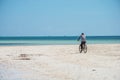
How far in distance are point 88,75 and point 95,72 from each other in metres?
0.83

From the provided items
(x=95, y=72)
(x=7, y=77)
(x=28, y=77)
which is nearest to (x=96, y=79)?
(x=95, y=72)

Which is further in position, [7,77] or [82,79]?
[7,77]

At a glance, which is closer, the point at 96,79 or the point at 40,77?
the point at 96,79

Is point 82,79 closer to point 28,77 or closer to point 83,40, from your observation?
point 28,77

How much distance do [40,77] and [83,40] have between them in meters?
13.3

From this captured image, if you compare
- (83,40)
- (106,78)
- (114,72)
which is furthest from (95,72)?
(83,40)

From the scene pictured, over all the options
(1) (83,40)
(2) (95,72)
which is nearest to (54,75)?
(2) (95,72)

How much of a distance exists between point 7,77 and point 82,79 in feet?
10.1

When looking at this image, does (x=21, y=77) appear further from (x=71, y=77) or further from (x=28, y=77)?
(x=71, y=77)

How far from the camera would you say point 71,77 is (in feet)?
42.1

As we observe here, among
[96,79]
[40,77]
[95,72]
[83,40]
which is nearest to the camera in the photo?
[96,79]

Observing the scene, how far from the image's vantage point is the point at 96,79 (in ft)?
39.9

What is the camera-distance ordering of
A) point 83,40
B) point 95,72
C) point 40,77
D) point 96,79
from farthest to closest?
point 83,40, point 95,72, point 40,77, point 96,79

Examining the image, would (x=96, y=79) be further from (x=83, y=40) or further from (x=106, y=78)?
(x=83, y=40)
